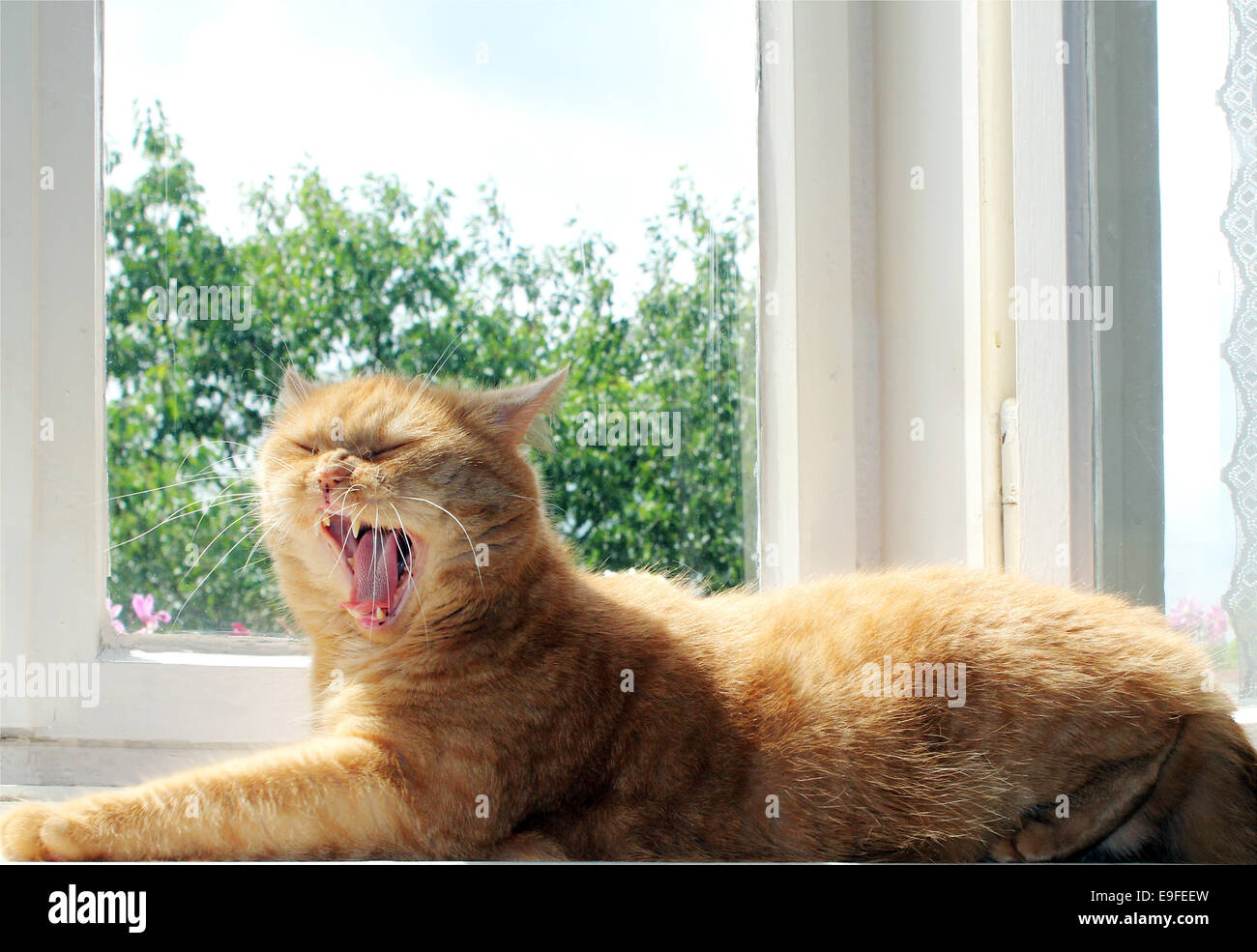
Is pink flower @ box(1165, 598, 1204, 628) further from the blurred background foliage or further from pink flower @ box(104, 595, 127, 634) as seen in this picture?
pink flower @ box(104, 595, 127, 634)

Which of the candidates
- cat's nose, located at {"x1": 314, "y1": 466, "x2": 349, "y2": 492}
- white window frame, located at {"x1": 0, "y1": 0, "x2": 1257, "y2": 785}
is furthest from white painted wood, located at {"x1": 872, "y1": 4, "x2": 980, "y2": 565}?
cat's nose, located at {"x1": 314, "y1": 466, "x2": 349, "y2": 492}

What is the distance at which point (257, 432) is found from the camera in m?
1.54

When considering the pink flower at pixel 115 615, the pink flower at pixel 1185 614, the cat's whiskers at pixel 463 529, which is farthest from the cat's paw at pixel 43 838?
the pink flower at pixel 1185 614

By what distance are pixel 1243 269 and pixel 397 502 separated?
3.80 feet

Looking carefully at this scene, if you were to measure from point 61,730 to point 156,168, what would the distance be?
0.90 meters

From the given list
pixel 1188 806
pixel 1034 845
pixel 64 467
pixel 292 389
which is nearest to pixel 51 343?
pixel 64 467

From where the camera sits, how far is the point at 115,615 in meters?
1.48

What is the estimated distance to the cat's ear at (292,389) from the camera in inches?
51.8

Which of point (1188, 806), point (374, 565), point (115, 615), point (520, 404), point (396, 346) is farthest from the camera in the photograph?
point (396, 346)

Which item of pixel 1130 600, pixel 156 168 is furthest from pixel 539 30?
pixel 1130 600

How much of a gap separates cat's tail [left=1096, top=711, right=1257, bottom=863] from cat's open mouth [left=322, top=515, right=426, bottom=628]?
2.80 ft

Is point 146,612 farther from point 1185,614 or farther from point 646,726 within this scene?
point 1185,614

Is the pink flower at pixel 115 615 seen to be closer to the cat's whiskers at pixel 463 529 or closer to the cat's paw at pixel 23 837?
the cat's paw at pixel 23 837
